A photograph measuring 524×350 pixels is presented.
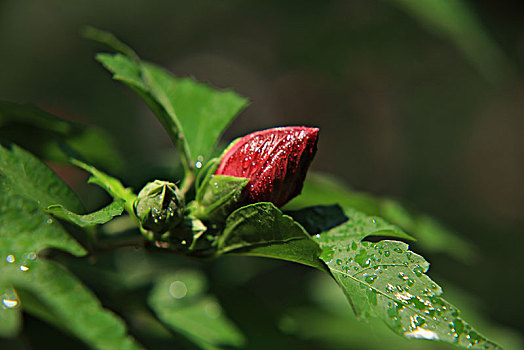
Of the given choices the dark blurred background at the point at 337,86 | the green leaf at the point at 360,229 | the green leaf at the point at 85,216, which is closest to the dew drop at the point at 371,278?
the green leaf at the point at 360,229

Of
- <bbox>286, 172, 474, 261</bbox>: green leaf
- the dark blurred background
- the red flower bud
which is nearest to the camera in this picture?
the red flower bud

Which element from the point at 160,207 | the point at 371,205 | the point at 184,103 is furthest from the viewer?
the point at 371,205

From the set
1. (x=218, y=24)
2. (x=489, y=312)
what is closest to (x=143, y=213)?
(x=489, y=312)

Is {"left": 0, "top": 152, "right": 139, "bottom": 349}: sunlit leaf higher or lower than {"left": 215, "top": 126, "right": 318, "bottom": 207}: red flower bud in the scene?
lower

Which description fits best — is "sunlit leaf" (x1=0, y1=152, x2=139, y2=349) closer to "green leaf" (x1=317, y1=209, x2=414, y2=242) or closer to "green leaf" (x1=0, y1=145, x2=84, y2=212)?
"green leaf" (x1=0, y1=145, x2=84, y2=212)

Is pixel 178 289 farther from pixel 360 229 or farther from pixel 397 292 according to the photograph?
pixel 397 292

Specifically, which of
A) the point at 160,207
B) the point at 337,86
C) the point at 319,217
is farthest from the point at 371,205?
the point at 337,86

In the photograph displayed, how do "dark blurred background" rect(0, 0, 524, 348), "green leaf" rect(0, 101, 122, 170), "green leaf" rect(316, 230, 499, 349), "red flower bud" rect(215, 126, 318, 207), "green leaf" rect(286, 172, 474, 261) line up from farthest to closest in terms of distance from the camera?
1. "dark blurred background" rect(0, 0, 524, 348)
2. "green leaf" rect(286, 172, 474, 261)
3. "green leaf" rect(0, 101, 122, 170)
4. "red flower bud" rect(215, 126, 318, 207)
5. "green leaf" rect(316, 230, 499, 349)

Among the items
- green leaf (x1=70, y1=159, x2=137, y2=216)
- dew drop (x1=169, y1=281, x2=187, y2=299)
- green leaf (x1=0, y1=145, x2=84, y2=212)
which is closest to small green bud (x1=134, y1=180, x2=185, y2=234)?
green leaf (x1=70, y1=159, x2=137, y2=216)
